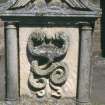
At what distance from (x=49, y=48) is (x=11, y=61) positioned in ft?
2.08

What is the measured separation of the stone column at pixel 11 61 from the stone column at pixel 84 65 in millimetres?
1014

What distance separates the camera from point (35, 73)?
8.18 metres

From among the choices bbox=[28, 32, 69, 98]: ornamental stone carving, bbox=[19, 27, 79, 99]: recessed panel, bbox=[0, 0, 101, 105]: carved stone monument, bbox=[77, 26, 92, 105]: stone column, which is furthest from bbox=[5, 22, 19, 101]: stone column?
bbox=[77, 26, 92, 105]: stone column

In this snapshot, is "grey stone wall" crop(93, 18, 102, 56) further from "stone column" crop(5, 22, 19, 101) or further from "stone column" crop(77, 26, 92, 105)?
"stone column" crop(5, 22, 19, 101)

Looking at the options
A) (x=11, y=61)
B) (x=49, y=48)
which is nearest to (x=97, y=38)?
(x=49, y=48)

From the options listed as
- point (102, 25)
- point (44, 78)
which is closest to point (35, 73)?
point (44, 78)

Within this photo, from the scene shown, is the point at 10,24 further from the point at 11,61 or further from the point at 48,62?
the point at 48,62

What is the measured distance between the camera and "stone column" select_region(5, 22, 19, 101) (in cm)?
796

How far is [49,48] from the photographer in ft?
26.6

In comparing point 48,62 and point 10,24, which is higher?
point 10,24

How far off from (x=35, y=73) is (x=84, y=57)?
0.82 metres

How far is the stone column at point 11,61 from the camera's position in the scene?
26.1 feet

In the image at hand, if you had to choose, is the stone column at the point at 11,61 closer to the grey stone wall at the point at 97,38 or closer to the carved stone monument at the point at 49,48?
the carved stone monument at the point at 49,48

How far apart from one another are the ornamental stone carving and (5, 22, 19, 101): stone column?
0.24 metres
